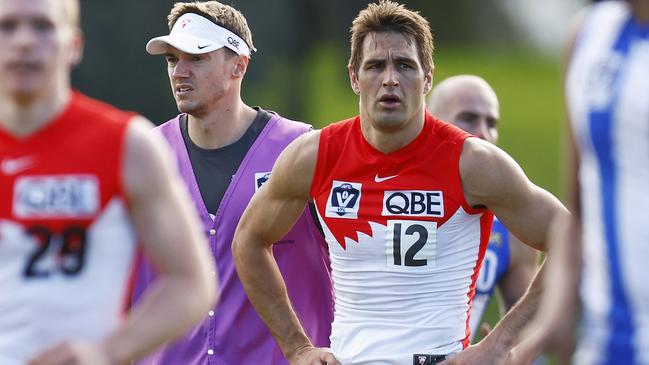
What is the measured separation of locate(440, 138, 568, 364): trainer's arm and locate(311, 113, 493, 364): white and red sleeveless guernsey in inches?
2.4

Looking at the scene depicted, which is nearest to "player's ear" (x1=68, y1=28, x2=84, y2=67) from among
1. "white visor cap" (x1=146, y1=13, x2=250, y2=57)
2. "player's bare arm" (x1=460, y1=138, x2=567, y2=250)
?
"player's bare arm" (x1=460, y1=138, x2=567, y2=250)

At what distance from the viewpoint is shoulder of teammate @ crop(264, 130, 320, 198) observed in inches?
248

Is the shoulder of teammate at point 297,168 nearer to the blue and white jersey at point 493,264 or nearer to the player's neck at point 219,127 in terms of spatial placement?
the player's neck at point 219,127

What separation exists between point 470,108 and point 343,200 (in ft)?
6.90

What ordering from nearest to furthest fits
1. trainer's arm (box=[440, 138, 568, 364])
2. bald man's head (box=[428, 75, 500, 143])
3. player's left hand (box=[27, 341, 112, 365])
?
player's left hand (box=[27, 341, 112, 365]) < trainer's arm (box=[440, 138, 568, 364]) < bald man's head (box=[428, 75, 500, 143])

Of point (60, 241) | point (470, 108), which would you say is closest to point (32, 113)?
point (60, 241)

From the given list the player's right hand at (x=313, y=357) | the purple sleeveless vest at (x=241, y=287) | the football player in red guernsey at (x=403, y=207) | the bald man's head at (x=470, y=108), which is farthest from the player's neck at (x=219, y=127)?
the bald man's head at (x=470, y=108)

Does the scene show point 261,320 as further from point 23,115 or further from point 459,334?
point 23,115

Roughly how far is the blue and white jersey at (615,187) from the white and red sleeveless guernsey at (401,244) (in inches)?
69.0

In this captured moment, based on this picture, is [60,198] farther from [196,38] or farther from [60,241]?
[196,38]

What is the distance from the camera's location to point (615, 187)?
4.19 metres

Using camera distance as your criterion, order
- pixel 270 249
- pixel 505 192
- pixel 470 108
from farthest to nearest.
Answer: pixel 470 108, pixel 270 249, pixel 505 192

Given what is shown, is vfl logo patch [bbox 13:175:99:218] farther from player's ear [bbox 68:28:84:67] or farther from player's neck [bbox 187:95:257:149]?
player's neck [bbox 187:95:257:149]

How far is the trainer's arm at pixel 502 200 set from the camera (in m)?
6.01
